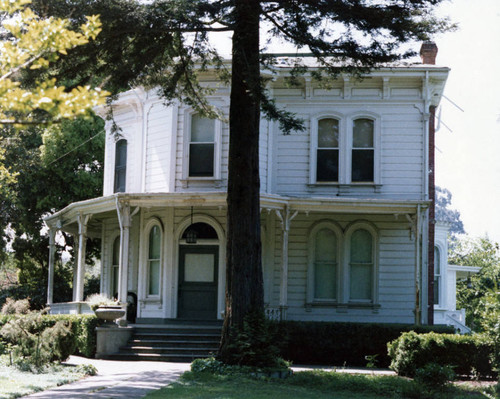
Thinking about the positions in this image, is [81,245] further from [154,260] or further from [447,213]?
[447,213]

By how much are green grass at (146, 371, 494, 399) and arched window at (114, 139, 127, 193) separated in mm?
10827

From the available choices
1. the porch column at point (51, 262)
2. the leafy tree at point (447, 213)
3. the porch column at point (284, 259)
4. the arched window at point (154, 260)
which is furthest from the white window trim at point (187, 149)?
the leafy tree at point (447, 213)

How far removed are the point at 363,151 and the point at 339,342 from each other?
6043 millimetres

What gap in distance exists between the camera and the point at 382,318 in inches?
836

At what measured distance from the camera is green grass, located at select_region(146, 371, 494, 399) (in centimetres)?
1148

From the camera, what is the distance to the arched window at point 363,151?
2169 centimetres

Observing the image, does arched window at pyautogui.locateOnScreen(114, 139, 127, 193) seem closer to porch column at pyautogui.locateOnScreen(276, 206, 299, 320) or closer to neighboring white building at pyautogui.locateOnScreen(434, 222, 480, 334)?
porch column at pyautogui.locateOnScreen(276, 206, 299, 320)

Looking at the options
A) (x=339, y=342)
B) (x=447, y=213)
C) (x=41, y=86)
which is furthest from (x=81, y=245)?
(x=447, y=213)

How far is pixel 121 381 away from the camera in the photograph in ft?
44.0

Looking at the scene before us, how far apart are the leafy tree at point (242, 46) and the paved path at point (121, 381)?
157cm

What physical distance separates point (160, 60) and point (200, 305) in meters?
7.97

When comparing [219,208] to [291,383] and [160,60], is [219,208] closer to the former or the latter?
[160,60]

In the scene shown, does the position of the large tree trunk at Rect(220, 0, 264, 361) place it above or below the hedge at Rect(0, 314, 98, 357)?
above

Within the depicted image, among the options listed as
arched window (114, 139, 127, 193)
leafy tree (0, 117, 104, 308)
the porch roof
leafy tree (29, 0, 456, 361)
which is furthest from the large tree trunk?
leafy tree (0, 117, 104, 308)
